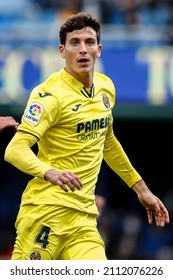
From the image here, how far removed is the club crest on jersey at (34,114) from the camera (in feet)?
26.8

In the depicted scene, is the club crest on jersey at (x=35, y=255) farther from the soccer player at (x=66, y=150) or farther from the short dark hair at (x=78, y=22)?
the short dark hair at (x=78, y=22)

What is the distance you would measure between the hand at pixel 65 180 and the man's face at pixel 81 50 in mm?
1046

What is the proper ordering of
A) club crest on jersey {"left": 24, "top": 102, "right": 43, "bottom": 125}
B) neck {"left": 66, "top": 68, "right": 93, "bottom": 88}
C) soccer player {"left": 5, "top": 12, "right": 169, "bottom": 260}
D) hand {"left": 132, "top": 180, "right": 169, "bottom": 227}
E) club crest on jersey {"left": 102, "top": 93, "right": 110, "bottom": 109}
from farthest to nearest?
hand {"left": 132, "top": 180, "right": 169, "bottom": 227} → club crest on jersey {"left": 102, "top": 93, "right": 110, "bottom": 109} → neck {"left": 66, "top": 68, "right": 93, "bottom": 88} → soccer player {"left": 5, "top": 12, "right": 169, "bottom": 260} → club crest on jersey {"left": 24, "top": 102, "right": 43, "bottom": 125}

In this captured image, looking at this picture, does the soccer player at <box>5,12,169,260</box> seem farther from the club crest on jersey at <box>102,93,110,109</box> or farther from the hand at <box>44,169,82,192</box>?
the hand at <box>44,169,82,192</box>

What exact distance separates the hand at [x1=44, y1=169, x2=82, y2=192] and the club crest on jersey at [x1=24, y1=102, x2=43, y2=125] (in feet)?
1.59

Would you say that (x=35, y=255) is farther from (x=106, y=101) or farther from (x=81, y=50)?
(x=81, y=50)

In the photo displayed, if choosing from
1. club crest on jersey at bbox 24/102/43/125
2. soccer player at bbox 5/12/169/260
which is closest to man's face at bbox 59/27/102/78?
soccer player at bbox 5/12/169/260

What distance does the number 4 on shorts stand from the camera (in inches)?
328

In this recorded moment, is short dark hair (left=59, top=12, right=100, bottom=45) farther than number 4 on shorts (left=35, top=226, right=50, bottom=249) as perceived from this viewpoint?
Yes

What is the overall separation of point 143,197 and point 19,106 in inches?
318

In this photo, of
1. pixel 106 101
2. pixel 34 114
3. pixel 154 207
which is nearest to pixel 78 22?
pixel 106 101

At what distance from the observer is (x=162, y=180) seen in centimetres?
2016

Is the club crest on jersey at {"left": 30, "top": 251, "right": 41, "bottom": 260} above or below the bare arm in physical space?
below

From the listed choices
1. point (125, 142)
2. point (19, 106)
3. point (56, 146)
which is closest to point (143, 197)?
point (56, 146)
